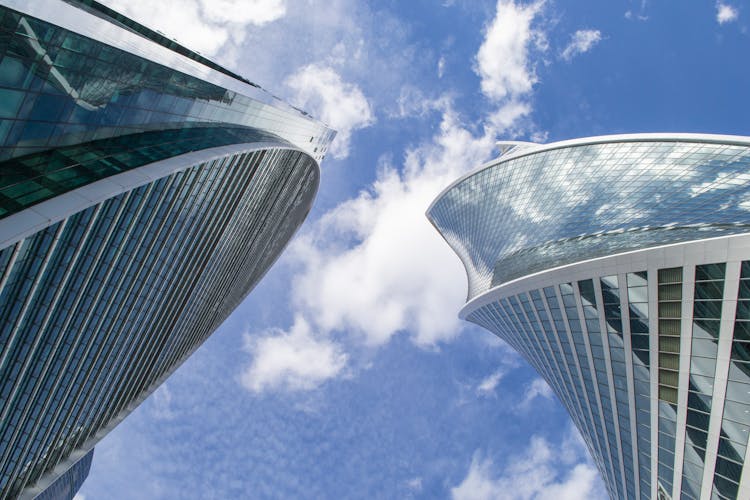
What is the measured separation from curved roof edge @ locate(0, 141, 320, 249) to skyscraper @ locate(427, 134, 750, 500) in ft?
117

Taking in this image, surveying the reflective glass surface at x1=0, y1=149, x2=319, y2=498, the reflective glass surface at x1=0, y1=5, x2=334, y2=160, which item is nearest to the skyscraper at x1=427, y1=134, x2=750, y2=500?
the reflective glass surface at x1=0, y1=149, x2=319, y2=498

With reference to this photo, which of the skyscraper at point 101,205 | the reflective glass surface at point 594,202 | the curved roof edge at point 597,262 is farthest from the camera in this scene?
the reflective glass surface at point 594,202

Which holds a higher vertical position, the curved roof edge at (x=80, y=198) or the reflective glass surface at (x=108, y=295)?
the curved roof edge at (x=80, y=198)

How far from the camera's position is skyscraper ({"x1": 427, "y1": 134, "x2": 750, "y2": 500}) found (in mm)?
27328

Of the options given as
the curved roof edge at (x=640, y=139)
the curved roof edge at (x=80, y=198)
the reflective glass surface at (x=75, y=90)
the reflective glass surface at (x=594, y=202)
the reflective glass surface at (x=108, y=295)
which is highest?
the curved roof edge at (x=640, y=139)

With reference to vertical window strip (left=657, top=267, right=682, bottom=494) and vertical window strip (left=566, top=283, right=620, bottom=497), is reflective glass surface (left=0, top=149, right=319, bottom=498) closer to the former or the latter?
vertical window strip (left=566, top=283, right=620, bottom=497)

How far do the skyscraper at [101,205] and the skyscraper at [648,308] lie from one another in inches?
1446

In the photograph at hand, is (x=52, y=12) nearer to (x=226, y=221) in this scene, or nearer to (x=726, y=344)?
(x=226, y=221)

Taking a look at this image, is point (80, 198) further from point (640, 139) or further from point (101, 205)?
point (640, 139)

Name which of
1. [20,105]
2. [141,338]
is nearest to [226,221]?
[141,338]

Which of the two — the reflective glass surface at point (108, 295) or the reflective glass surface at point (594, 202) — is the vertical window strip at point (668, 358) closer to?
the reflective glass surface at point (594, 202)

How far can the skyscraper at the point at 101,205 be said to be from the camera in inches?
768

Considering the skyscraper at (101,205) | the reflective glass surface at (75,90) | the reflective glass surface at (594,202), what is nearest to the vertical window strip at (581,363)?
the reflective glass surface at (594,202)

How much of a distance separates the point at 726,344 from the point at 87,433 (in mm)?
66899
